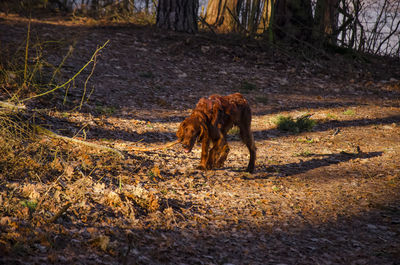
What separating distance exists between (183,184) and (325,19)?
1092 cm

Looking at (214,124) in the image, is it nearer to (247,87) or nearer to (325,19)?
(247,87)

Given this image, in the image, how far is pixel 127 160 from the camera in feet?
14.1

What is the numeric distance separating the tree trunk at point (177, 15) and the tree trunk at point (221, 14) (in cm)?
190

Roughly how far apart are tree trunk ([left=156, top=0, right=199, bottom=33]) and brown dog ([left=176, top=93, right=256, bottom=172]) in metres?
8.24

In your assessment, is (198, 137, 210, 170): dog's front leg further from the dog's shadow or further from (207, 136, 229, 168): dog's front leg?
the dog's shadow

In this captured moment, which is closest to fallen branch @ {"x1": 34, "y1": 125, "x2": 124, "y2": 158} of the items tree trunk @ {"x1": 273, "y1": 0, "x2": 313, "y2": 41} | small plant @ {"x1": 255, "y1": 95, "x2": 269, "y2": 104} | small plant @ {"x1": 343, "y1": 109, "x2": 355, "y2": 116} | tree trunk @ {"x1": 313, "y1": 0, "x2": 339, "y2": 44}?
small plant @ {"x1": 255, "y1": 95, "x2": 269, "y2": 104}

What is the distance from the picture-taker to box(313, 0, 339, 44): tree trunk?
479 inches

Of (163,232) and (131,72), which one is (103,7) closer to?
(131,72)

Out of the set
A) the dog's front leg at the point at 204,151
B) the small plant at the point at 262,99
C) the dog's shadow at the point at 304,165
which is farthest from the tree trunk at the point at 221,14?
the dog's front leg at the point at 204,151

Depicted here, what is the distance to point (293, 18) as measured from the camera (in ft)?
40.2

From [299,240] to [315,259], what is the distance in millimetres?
305

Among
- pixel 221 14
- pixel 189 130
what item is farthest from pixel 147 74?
pixel 221 14

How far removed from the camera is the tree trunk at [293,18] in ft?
40.2

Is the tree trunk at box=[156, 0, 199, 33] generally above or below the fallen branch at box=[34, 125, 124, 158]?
above
